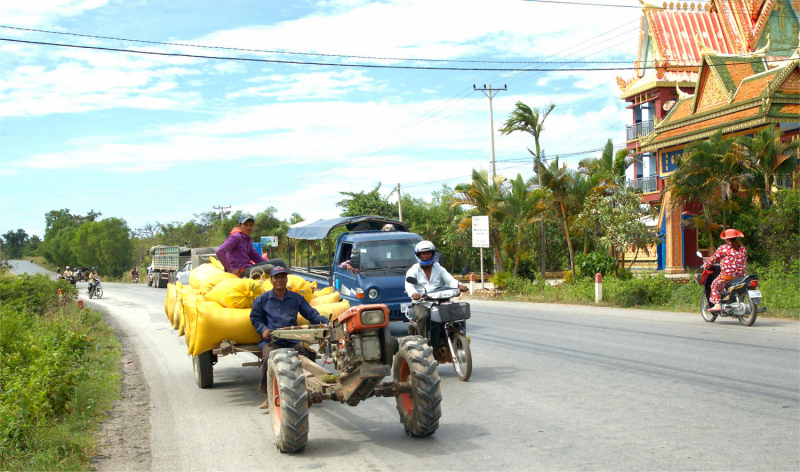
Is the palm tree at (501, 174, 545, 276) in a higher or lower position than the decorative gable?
lower

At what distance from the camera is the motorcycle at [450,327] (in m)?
8.63

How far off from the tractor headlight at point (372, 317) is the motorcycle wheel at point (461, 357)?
3.08 m

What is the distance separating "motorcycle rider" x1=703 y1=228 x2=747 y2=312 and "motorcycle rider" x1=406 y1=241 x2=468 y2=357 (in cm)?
702

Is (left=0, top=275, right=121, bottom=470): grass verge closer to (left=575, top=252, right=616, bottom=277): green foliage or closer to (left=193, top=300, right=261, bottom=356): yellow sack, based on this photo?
(left=193, top=300, right=261, bottom=356): yellow sack

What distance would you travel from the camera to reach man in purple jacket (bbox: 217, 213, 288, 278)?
915 centimetres

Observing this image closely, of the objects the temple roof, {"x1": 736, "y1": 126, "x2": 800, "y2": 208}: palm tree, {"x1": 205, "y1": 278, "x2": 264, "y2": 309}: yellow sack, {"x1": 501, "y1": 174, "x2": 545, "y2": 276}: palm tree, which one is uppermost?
the temple roof

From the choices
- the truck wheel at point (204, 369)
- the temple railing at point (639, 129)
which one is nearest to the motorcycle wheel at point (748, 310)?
the truck wheel at point (204, 369)

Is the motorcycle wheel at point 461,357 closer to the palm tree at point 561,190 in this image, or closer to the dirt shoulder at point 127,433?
the dirt shoulder at point 127,433

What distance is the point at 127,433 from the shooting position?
6.85 metres

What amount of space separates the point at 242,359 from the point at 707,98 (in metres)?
27.0

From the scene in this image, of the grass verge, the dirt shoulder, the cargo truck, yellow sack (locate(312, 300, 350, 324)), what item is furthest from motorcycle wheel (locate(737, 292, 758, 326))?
the cargo truck

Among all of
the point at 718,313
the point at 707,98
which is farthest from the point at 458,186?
the point at 718,313

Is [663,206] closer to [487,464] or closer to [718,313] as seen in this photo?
[718,313]

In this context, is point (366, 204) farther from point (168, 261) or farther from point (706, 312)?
point (706, 312)
